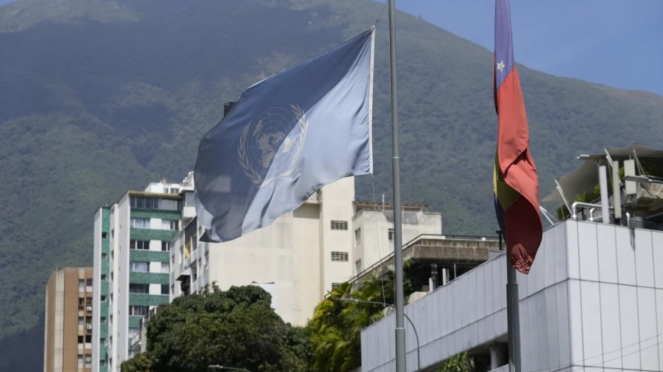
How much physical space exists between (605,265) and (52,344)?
16033 centimetres

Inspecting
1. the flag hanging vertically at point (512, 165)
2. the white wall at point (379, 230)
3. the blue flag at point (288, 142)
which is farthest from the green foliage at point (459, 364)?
the white wall at point (379, 230)

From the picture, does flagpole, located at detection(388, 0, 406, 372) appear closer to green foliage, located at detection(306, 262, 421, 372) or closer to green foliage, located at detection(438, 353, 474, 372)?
green foliage, located at detection(438, 353, 474, 372)

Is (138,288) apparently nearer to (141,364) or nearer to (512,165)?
(141,364)

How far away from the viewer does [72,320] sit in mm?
192000

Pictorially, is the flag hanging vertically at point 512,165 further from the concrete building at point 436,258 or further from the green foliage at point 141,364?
the green foliage at point 141,364

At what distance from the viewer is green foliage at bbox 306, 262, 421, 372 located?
75.8 metres

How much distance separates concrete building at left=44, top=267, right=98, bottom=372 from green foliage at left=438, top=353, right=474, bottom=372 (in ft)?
488

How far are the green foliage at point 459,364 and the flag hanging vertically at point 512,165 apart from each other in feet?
93.5

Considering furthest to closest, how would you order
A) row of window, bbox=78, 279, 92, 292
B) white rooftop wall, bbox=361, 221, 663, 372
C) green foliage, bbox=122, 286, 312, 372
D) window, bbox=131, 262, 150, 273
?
1. row of window, bbox=78, 279, 92, 292
2. window, bbox=131, 262, 150, 273
3. green foliage, bbox=122, 286, 312, 372
4. white rooftop wall, bbox=361, 221, 663, 372

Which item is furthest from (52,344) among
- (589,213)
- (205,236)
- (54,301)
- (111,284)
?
(205,236)

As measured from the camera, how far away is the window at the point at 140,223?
144 metres

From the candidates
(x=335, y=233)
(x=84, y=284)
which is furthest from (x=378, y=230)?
(x=84, y=284)

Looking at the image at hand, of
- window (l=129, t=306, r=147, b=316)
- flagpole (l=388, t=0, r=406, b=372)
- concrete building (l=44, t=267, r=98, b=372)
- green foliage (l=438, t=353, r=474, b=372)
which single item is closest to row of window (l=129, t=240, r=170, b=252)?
window (l=129, t=306, r=147, b=316)

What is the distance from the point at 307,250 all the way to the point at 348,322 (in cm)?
2831
